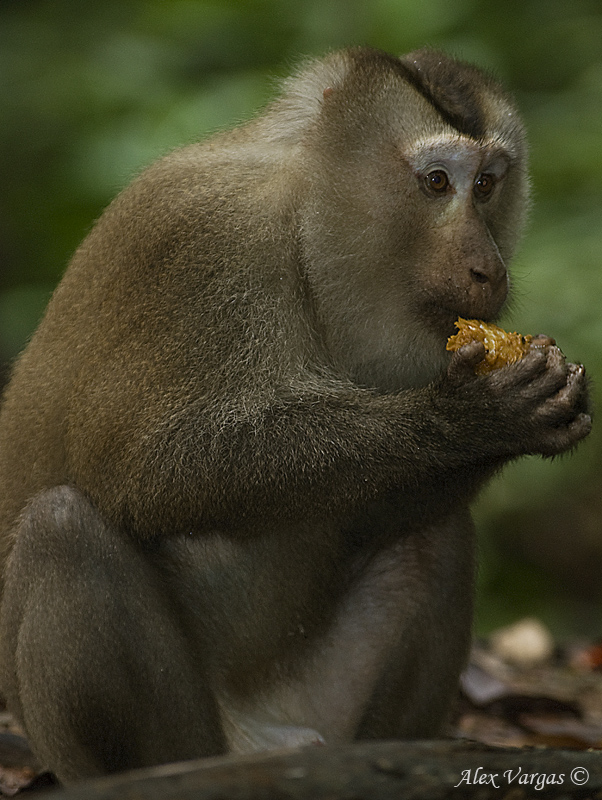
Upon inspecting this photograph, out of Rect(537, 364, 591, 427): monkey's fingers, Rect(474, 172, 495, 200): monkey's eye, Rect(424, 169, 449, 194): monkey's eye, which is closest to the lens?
Rect(537, 364, 591, 427): monkey's fingers

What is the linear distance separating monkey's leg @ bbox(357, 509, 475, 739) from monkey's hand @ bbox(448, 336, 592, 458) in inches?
34.5

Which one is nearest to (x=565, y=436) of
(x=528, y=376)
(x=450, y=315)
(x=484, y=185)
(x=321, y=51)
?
(x=528, y=376)

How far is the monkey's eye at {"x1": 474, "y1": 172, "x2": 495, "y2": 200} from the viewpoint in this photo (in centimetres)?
453

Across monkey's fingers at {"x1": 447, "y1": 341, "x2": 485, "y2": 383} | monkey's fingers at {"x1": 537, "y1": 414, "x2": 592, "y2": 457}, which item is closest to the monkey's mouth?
monkey's fingers at {"x1": 447, "y1": 341, "x2": 485, "y2": 383}

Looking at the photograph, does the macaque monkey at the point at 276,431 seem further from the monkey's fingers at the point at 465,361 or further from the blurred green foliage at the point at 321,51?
the blurred green foliage at the point at 321,51

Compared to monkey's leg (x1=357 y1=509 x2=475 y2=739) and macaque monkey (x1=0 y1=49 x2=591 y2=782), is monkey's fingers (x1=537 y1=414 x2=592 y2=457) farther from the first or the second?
monkey's leg (x1=357 y1=509 x2=475 y2=739)

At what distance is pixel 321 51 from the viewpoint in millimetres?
7992

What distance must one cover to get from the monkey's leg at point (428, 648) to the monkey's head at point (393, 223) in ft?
2.78

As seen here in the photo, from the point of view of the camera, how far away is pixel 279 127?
4539 millimetres

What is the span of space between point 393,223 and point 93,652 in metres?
2.02

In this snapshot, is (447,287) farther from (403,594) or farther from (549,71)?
(549,71)

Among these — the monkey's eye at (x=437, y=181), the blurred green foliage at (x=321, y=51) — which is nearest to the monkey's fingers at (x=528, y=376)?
the monkey's eye at (x=437, y=181)

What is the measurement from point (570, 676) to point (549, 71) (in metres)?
6.71

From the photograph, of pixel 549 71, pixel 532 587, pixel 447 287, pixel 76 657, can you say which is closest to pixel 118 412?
pixel 76 657
